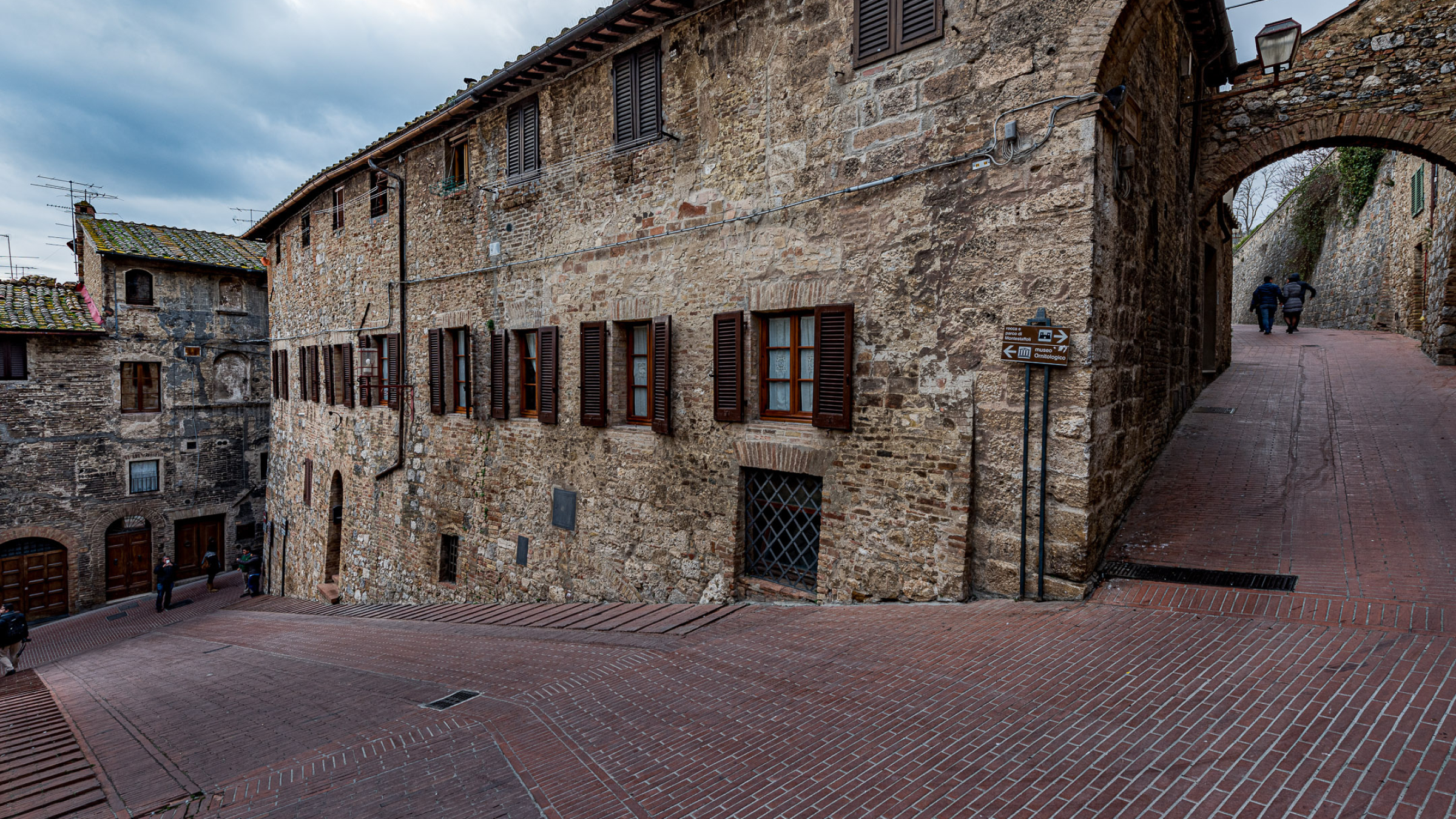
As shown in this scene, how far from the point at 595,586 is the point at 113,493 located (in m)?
18.2

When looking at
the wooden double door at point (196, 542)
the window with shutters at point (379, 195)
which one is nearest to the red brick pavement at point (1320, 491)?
the window with shutters at point (379, 195)

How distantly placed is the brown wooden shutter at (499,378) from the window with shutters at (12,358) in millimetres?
15786

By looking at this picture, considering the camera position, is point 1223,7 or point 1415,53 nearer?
point 1223,7

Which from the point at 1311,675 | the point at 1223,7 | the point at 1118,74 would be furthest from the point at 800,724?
the point at 1223,7

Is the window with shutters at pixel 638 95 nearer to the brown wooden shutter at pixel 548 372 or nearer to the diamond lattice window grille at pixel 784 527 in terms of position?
the brown wooden shutter at pixel 548 372

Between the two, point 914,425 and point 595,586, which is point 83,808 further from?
point 914,425

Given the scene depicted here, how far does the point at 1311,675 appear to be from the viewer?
13.0 feet

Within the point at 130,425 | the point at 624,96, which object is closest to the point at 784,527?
the point at 624,96

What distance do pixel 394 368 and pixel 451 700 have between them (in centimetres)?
960

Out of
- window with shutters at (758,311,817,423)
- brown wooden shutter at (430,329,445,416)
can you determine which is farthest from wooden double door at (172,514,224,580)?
window with shutters at (758,311,817,423)

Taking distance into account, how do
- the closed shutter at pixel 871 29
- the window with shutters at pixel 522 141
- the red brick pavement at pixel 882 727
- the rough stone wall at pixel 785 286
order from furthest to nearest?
the window with shutters at pixel 522 141 → the closed shutter at pixel 871 29 → the rough stone wall at pixel 785 286 → the red brick pavement at pixel 882 727

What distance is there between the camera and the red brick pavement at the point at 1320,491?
215 inches

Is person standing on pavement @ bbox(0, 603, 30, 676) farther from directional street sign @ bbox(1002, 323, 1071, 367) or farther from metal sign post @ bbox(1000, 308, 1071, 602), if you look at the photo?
directional street sign @ bbox(1002, 323, 1071, 367)

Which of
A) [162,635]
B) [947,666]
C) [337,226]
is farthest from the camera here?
[337,226]
